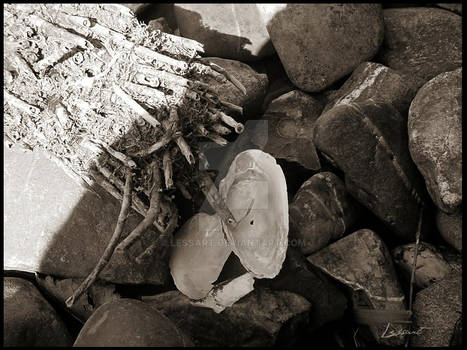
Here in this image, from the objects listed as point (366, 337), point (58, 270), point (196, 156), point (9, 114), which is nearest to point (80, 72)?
point (9, 114)

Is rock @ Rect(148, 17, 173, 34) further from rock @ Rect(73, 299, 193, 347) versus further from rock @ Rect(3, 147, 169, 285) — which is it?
rock @ Rect(73, 299, 193, 347)

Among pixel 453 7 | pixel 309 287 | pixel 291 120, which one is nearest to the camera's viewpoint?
pixel 309 287

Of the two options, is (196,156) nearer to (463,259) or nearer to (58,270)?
(58,270)

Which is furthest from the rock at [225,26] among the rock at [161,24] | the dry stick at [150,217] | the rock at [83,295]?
the rock at [83,295]

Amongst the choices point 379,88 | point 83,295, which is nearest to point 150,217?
point 83,295

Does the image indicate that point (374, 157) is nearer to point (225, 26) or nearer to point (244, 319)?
point (244, 319)

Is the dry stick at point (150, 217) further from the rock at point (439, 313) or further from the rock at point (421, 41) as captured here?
the rock at point (421, 41)

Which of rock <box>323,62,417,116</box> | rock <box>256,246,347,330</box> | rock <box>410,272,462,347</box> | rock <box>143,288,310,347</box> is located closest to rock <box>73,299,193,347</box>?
rock <box>143,288,310,347</box>
